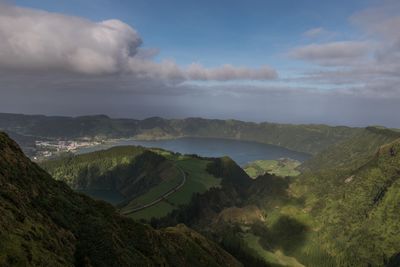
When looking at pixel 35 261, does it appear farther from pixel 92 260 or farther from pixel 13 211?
pixel 92 260

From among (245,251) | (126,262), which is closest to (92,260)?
(126,262)

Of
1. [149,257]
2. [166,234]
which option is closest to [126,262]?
[149,257]

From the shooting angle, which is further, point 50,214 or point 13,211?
point 50,214

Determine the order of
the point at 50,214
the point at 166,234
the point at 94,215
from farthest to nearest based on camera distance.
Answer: the point at 166,234
the point at 94,215
the point at 50,214

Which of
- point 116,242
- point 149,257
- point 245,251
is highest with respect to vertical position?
point 116,242

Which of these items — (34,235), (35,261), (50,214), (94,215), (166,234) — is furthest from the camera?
(166,234)

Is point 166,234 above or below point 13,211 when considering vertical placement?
below
